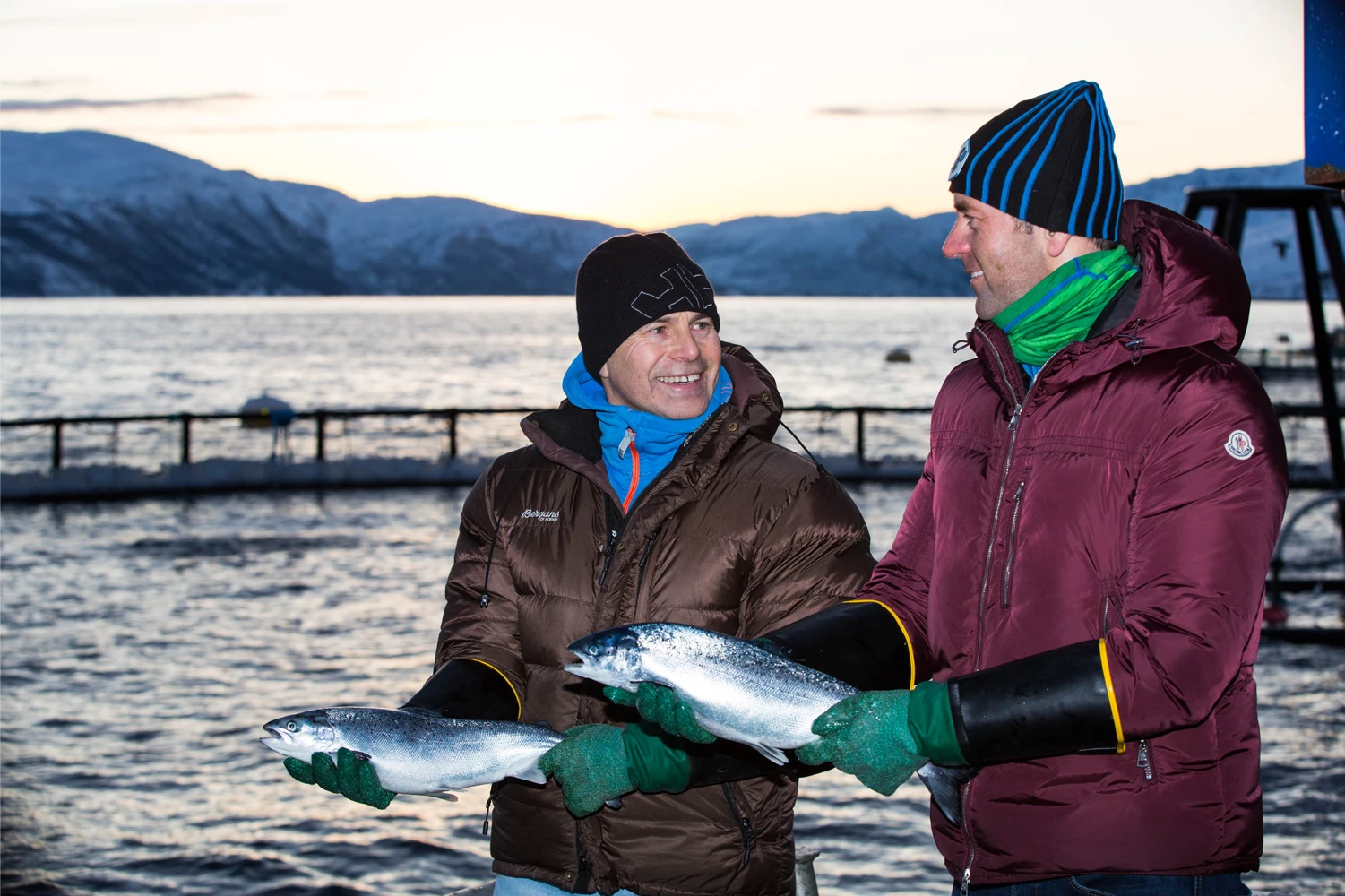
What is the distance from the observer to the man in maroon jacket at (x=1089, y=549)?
2398 mm

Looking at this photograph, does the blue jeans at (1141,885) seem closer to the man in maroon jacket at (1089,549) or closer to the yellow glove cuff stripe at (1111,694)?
the man in maroon jacket at (1089,549)

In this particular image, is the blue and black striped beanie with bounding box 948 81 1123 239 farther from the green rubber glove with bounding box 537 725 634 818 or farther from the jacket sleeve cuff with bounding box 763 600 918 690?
the green rubber glove with bounding box 537 725 634 818

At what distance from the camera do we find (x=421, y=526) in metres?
19.2

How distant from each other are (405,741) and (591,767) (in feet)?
1.72

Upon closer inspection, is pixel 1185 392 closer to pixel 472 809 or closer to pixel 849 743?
pixel 849 743

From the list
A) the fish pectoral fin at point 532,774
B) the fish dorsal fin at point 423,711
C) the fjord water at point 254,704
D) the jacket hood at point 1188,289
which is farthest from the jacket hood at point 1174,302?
the fjord water at point 254,704

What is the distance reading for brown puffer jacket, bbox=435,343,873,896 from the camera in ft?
10.6

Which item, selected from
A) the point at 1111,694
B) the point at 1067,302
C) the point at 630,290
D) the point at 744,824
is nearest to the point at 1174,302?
the point at 1067,302

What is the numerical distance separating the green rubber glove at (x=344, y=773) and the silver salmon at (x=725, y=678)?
79cm

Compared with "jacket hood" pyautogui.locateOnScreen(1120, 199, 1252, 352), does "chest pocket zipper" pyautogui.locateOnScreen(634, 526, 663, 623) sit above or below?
below

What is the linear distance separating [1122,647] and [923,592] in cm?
84

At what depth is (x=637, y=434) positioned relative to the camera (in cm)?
355

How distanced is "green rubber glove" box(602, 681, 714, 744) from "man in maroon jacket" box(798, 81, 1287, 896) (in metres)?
0.24

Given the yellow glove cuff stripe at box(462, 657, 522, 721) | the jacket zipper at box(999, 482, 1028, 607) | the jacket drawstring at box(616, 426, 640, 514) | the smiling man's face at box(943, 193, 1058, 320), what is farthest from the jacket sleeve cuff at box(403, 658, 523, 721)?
the smiling man's face at box(943, 193, 1058, 320)
